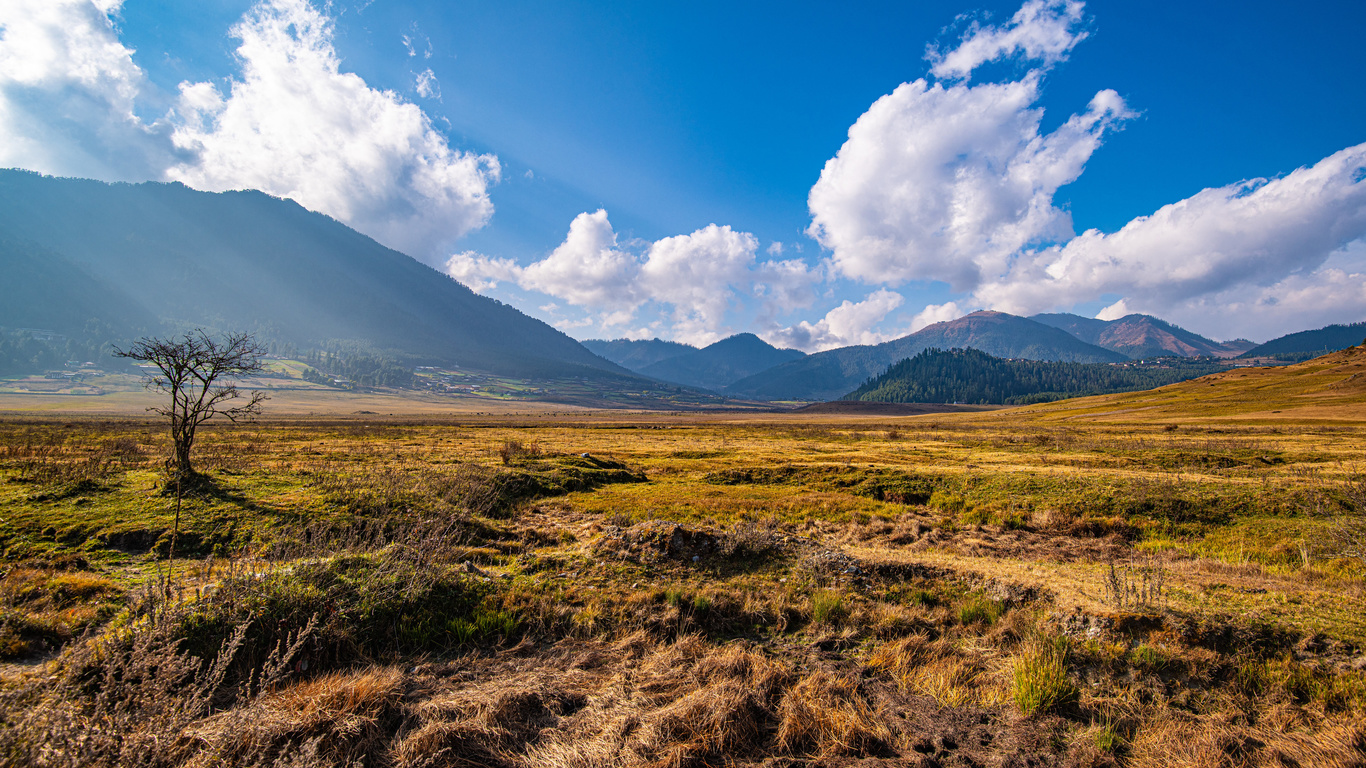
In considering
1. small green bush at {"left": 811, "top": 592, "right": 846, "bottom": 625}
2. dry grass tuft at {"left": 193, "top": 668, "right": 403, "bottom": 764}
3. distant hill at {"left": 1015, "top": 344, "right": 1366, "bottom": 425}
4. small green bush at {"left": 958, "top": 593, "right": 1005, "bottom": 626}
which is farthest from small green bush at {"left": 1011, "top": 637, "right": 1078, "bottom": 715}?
distant hill at {"left": 1015, "top": 344, "right": 1366, "bottom": 425}

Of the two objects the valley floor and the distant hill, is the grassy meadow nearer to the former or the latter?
the valley floor

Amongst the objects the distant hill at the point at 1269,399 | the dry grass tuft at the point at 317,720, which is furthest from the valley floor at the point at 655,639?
the distant hill at the point at 1269,399

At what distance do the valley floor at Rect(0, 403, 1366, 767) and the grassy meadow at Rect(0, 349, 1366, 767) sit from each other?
49 mm

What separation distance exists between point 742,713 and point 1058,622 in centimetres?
653

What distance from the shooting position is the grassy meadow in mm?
5164

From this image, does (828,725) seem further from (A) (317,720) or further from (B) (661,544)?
(B) (661,544)

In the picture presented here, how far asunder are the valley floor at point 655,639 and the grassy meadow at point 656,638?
5 cm

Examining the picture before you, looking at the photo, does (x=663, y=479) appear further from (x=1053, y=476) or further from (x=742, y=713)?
(x=742, y=713)

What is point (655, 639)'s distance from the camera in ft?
26.2

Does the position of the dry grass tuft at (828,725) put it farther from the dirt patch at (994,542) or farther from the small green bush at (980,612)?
the dirt patch at (994,542)

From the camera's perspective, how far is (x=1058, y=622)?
8414 millimetres

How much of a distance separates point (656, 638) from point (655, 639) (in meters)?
0.03

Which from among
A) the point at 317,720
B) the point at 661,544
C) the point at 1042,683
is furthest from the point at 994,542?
the point at 317,720

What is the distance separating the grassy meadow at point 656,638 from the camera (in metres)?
5.16
